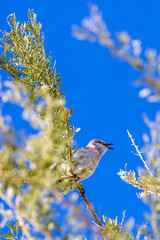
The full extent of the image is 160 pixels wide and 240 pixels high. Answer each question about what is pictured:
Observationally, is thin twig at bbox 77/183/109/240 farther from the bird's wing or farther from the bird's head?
the bird's head

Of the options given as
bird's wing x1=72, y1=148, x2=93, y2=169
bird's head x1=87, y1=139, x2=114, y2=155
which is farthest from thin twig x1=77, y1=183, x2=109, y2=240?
bird's head x1=87, y1=139, x2=114, y2=155

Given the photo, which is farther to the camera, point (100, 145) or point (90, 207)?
point (100, 145)

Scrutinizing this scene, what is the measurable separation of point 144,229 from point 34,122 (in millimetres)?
883

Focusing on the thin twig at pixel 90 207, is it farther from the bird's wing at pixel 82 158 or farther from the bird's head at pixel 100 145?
the bird's head at pixel 100 145

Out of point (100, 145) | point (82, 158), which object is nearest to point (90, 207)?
point (82, 158)

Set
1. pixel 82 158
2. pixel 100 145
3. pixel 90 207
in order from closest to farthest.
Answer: pixel 90 207, pixel 82 158, pixel 100 145

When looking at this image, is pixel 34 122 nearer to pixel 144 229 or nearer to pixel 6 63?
pixel 144 229

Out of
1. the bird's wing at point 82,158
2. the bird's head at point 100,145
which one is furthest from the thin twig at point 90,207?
the bird's head at point 100,145

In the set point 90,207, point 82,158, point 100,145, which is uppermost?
point 100,145

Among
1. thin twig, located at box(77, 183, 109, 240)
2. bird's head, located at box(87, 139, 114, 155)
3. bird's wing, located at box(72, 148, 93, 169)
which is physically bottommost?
thin twig, located at box(77, 183, 109, 240)

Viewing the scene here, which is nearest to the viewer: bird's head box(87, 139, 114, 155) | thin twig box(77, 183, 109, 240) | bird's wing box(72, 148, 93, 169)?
thin twig box(77, 183, 109, 240)

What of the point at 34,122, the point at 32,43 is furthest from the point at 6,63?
the point at 34,122

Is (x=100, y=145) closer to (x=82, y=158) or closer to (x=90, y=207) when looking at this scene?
(x=82, y=158)

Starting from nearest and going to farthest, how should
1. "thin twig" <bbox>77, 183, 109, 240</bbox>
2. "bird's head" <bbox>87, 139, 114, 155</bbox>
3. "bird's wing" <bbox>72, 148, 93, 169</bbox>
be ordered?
"thin twig" <bbox>77, 183, 109, 240</bbox>
"bird's wing" <bbox>72, 148, 93, 169</bbox>
"bird's head" <bbox>87, 139, 114, 155</bbox>
